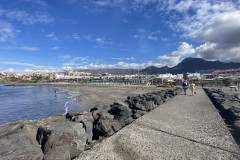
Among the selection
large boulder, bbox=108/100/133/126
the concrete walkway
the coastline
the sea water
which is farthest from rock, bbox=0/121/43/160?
the sea water

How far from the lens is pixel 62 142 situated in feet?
8.25

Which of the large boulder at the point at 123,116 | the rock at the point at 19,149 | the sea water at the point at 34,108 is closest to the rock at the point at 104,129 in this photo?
the large boulder at the point at 123,116

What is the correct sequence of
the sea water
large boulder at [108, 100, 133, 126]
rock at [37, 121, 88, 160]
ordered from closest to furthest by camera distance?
1. rock at [37, 121, 88, 160]
2. large boulder at [108, 100, 133, 126]
3. the sea water

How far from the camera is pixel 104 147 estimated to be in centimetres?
231

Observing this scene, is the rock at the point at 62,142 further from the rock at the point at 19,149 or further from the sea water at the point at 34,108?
the sea water at the point at 34,108

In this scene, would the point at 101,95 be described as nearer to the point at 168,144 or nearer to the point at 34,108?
the point at 34,108

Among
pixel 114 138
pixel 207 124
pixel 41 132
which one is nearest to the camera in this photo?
pixel 114 138

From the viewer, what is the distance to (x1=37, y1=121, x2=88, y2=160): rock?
7.37 feet

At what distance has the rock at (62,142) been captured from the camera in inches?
88.4

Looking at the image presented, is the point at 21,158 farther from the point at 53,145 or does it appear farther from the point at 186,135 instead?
the point at 186,135

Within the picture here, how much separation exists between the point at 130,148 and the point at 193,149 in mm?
1176

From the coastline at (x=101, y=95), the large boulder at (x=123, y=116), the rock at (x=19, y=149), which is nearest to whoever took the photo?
the rock at (x=19, y=149)

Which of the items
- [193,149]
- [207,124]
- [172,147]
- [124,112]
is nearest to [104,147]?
[172,147]

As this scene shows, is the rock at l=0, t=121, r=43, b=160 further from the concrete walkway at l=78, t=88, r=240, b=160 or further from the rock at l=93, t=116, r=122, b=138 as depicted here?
the rock at l=93, t=116, r=122, b=138
